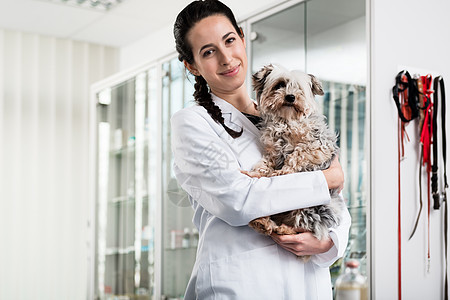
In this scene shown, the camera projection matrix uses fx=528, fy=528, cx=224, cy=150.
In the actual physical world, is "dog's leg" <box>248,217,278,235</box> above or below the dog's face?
below

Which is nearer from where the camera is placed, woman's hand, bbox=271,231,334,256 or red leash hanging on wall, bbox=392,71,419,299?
woman's hand, bbox=271,231,334,256

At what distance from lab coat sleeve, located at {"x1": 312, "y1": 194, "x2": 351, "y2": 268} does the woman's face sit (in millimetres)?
499

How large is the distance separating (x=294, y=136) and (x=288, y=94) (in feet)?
0.40

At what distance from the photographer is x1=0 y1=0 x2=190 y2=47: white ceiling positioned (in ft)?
13.9

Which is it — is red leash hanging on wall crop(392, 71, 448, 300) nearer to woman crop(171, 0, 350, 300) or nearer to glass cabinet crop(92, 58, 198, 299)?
woman crop(171, 0, 350, 300)

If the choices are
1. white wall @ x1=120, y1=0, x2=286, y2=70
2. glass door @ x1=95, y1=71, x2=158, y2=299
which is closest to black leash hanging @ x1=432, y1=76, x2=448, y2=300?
white wall @ x1=120, y1=0, x2=286, y2=70

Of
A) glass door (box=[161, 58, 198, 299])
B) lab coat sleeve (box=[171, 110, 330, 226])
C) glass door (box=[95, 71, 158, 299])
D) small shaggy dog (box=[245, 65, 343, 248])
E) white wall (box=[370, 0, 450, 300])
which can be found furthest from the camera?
glass door (box=[95, 71, 158, 299])

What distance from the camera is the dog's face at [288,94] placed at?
58.7 inches

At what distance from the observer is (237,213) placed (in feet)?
4.38

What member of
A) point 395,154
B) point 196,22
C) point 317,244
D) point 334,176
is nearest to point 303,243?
point 317,244

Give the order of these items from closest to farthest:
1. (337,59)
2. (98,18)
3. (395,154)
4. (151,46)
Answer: (395,154)
(337,59)
(98,18)
(151,46)

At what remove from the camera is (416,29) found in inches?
94.2

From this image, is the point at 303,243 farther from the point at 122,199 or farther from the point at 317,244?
the point at 122,199

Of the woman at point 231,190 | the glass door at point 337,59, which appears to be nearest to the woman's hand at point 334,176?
the woman at point 231,190
